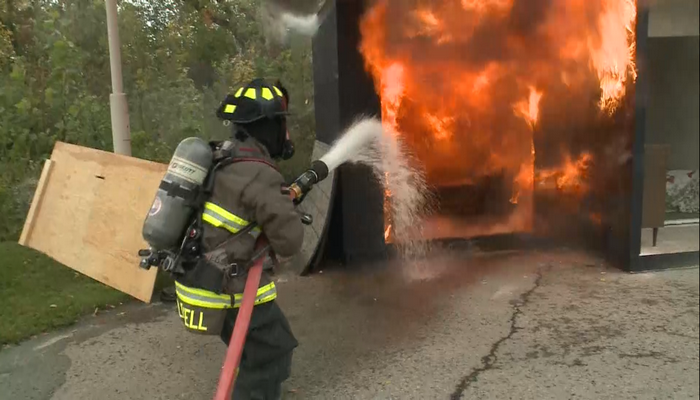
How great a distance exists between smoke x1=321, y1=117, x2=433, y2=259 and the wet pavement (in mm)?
540

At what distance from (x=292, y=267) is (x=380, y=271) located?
0.86 metres

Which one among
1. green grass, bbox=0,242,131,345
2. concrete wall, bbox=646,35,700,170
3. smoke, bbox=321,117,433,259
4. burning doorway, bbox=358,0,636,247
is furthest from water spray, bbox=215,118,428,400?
concrete wall, bbox=646,35,700,170

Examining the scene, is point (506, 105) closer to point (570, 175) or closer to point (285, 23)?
point (570, 175)

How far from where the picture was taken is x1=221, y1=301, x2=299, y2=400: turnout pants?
291cm

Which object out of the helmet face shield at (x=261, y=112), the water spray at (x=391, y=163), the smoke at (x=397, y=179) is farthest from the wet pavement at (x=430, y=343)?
the helmet face shield at (x=261, y=112)

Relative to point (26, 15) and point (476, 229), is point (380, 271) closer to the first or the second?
point (476, 229)

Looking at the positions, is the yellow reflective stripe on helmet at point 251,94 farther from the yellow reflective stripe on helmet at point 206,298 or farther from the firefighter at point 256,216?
the yellow reflective stripe on helmet at point 206,298

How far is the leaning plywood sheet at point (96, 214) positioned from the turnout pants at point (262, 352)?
2.00 metres

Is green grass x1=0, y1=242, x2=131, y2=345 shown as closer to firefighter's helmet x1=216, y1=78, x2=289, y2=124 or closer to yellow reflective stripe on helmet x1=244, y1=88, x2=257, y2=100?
firefighter's helmet x1=216, y1=78, x2=289, y2=124

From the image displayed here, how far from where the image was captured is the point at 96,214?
201 inches

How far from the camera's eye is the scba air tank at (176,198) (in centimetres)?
264

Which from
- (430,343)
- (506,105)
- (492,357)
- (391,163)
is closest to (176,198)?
(430,343)

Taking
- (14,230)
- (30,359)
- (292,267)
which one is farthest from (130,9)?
(30,359)

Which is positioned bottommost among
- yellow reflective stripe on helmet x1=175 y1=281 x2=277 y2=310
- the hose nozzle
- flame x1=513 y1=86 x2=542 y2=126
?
yellow reflective stripe on helmet x1=175 y1=281 x2=277 y2=310
